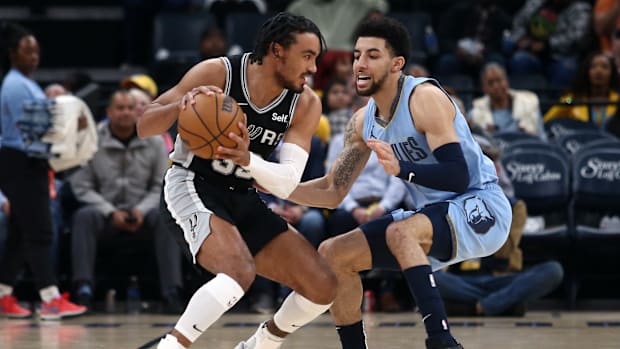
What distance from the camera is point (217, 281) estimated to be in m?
4.73

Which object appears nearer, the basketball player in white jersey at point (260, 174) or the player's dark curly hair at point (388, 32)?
the basketball player in white jersey at point (260, 174)

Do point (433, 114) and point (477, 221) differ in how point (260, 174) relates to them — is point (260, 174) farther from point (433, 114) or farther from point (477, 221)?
point (477, 221)

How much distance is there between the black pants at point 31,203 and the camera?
7789mm

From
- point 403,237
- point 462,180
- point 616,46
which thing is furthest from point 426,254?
point 616,46

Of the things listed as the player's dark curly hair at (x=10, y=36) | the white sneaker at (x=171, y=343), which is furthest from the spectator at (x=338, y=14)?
the white sneaker at (x=171, y=343)

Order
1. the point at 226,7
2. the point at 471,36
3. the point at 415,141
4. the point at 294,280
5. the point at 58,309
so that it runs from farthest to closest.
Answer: the point at 226,7, the point at 471,36, the point at 58,309, the point at 415,141, the point at 294,280

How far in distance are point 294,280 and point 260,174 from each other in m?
0.53

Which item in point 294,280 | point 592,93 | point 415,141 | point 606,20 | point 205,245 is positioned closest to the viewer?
point 205,245

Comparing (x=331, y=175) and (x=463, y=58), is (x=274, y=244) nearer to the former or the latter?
(x=331, y=175)

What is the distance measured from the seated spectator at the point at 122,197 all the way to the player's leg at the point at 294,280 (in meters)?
3.05

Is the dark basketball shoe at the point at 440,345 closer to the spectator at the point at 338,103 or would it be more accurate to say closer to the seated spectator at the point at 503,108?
the spectator at the point at 338,103

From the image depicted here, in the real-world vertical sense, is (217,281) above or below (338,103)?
below

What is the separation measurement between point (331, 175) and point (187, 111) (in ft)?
3.29

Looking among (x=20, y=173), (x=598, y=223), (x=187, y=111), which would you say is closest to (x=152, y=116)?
(x=187, y=111)
